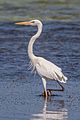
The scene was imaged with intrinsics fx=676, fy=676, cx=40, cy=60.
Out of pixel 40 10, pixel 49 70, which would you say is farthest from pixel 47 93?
pixel 40 10

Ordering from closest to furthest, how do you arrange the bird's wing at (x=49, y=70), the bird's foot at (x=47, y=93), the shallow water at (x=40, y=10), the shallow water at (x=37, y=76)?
the shallow water at (x=37, y=76), the bird's foot at (x=47, y=93), the bird's wing at (x=49, y=70), the shallow water at (x=40, y=10)

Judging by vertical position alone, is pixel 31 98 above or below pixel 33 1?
above

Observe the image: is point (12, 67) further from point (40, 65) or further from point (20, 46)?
point (20, 46)

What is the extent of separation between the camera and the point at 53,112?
12227 millimetres

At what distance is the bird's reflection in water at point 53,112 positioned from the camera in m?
11.8

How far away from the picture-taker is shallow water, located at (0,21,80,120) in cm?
1227

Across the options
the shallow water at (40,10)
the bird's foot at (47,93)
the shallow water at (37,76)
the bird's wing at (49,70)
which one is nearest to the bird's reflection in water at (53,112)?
the shallow water at (37,76)

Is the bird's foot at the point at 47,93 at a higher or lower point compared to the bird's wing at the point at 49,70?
lower

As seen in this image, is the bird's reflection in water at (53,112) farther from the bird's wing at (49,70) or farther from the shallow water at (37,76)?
the bird's wing at (49,70)

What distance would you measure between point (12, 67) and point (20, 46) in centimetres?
350

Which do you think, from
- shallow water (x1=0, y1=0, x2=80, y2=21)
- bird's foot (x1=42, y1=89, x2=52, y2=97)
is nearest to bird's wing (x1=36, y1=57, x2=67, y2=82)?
bird's foot (x1=42, y1=89, x2=52, y2=97)

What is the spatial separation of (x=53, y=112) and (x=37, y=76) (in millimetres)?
3842

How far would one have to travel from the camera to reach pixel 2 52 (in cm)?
1894

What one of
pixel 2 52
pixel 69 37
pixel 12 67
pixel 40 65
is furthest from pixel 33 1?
pixel 40 65
